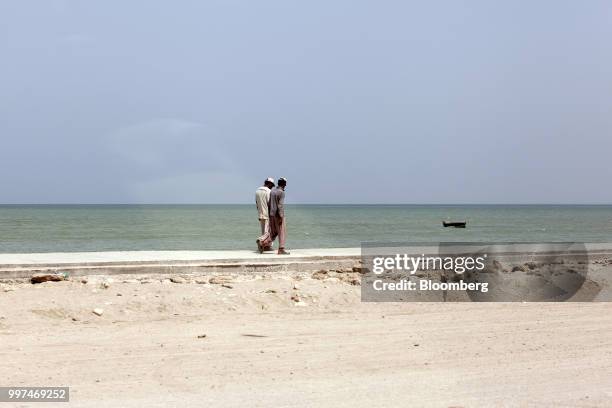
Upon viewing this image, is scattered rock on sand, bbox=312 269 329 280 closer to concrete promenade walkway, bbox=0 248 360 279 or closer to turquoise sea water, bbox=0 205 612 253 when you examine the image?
concrete promenade walkway, bbox=0 248 360 279

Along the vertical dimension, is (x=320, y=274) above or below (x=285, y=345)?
above

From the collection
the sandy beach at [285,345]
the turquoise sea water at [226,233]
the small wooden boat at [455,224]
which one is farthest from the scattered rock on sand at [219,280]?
the small wooden boat at [455,224]

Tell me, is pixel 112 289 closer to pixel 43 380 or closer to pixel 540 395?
pixel 43 380

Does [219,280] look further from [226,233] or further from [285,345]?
[226,233]

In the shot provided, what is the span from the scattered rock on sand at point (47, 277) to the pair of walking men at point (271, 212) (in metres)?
4.56

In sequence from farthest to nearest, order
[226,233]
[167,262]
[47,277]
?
[226,233] < [167,262] < [47,277]

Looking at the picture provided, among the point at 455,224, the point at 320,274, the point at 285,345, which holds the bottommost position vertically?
the point at 285,345

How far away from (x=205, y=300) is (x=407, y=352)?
413cm

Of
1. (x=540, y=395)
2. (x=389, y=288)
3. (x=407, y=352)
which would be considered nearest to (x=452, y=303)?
(x=389, y=288)

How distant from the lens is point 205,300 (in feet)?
39.8

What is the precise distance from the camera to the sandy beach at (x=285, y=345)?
23.2 ft

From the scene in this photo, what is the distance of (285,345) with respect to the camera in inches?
365

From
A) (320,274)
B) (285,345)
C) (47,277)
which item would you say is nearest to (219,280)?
(320,274)

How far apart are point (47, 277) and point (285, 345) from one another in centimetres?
496
